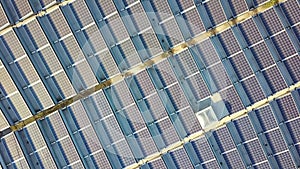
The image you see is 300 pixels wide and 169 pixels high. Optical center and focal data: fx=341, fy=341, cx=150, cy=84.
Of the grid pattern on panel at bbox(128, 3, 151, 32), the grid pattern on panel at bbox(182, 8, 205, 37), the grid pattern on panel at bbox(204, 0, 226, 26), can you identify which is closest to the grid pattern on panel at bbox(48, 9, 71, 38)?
the grid pattern on panel at bbox(128, 3, 151, 32)

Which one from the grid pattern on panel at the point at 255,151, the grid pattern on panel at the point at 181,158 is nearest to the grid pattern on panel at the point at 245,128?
the grid pattern on panel at the point at 255,151

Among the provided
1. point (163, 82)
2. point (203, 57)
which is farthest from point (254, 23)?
point (163, 82)

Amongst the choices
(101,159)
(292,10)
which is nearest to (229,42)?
(292,10)

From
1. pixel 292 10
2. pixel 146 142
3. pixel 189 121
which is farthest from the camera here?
pixel 146 142

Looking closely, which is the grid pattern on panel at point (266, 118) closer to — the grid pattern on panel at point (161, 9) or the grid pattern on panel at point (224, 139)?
the grid pattern on panel at point (224, 139)

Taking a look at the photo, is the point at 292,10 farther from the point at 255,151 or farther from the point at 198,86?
the point at 255,151
